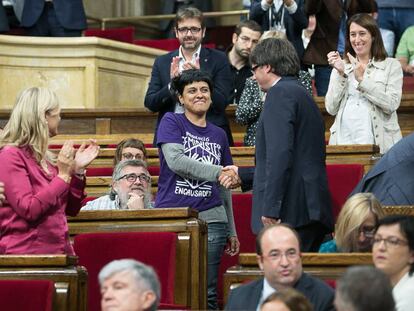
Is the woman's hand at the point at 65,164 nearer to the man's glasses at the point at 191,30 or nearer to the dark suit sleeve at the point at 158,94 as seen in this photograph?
the dark suit sleeve at the point at 158,94

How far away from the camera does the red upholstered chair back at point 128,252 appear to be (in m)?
6.21

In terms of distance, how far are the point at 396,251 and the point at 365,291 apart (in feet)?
2.76

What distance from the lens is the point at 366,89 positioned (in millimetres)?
7645

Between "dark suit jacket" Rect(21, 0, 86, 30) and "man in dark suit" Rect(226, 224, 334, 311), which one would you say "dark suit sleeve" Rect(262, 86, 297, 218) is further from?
"dark suit jacket" Rect(21, 0, 86, 30)

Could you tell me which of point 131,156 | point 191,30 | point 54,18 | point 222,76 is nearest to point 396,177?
point 131,156

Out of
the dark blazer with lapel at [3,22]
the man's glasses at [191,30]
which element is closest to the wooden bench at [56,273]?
the man's glasses at [191,30]

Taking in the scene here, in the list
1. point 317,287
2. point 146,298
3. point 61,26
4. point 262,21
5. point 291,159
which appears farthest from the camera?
point 61,26

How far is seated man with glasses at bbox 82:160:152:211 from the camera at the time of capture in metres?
6.97

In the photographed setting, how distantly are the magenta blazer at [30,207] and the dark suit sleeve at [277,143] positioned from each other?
0.84 meters

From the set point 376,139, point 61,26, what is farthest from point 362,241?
point 61,26

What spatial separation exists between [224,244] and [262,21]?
3373 millimetres

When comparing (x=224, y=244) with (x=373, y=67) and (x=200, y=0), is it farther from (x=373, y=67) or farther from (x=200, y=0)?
(x=200, y=0)

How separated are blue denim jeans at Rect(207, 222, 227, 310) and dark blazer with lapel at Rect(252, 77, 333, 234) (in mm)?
565

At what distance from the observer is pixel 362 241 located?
572 centimetres
